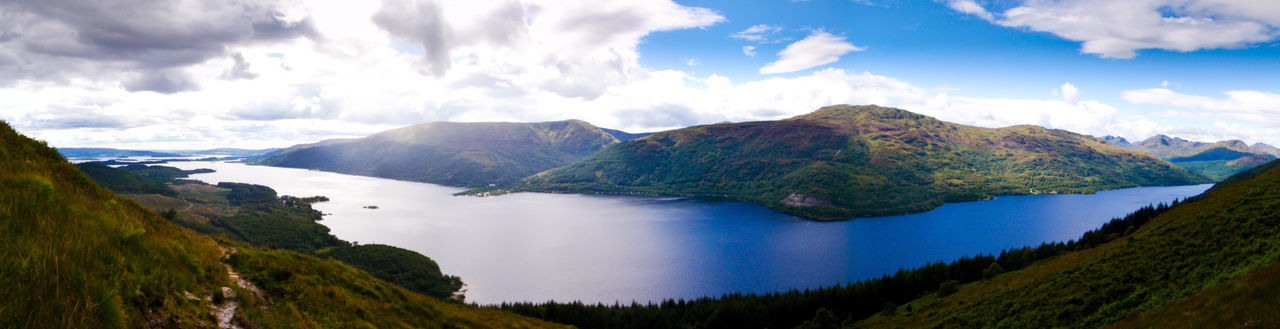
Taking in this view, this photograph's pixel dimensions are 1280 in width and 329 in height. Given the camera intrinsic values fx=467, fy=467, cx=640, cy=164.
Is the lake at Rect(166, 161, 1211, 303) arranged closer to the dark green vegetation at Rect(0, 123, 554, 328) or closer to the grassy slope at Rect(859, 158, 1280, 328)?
the grassy slope at Rect(859, 158, 1280, 328)

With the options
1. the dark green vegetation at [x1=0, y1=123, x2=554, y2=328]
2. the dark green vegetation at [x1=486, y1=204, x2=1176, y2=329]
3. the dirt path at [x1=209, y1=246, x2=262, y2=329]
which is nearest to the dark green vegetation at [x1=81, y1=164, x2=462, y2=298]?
the dark green vegetation at [x1=486, y1=204, x2=1176, y2=329]

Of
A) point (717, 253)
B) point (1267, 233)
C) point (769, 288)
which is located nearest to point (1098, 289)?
point (1267, 233)

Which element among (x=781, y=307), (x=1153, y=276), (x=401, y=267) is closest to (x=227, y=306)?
(x=1153, y=276)

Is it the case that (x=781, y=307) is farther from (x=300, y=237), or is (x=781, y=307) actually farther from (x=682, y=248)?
(x=300, y=237)

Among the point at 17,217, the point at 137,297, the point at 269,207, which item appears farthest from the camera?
the point at 269,207

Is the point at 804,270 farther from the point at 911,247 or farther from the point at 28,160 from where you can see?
the point at 28,160
